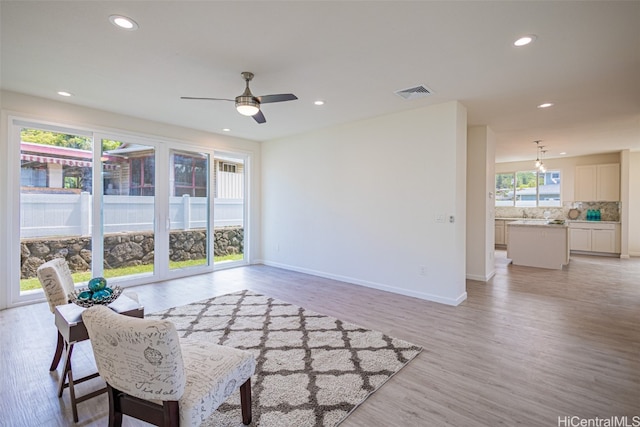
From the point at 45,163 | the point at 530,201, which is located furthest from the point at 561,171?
the point at 45,163

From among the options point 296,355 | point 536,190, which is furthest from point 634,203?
point 296,355

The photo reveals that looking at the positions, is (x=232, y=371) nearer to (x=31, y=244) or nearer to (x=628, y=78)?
(x=31, y=244)

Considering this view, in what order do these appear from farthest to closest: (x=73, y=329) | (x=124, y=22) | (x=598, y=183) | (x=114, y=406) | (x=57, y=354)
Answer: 1. (x=598, y=183)
2. (x=57, y=354)
3. (x=124, y=22)
4. (x=73, y=329)
5. (x=114, y=406)

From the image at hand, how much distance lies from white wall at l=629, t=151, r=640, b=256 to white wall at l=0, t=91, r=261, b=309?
9904mm

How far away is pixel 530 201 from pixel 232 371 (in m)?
10.9

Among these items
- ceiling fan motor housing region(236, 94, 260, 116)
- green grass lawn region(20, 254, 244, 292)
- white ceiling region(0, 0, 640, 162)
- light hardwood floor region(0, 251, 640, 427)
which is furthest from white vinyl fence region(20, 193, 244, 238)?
ceiling fan motor housing region(236, 94, 260, 116)

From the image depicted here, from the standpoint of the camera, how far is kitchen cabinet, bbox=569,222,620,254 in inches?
310

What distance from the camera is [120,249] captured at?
5004 millimetres

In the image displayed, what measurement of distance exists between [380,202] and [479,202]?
6.43 feet

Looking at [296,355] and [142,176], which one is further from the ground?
[142,176]

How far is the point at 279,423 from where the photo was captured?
190 centimetres

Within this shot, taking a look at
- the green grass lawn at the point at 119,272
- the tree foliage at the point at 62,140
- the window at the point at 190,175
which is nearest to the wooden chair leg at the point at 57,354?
the green grass lawn at the point at 119,272

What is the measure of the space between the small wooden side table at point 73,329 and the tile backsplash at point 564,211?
10954 millimetres

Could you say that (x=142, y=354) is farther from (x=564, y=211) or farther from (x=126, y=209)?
(x=564, y=211)
